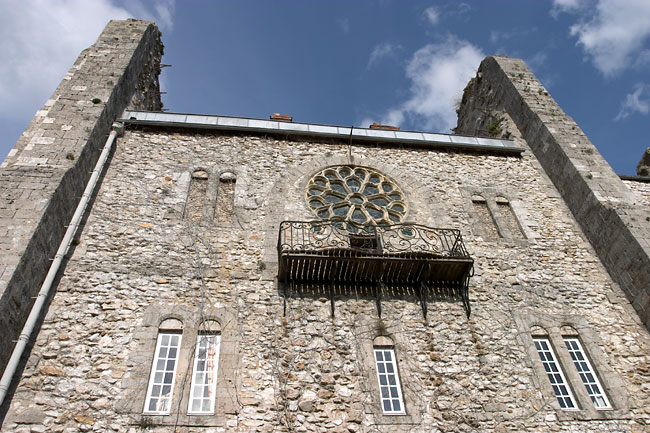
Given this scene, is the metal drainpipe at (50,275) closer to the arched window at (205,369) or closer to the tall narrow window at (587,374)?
the arched window at (205,369)

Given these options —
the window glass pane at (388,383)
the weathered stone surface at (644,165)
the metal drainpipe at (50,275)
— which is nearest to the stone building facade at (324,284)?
the window glass pane at (388,383)

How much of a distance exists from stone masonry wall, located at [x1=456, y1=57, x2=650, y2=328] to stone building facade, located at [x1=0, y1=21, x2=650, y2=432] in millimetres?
62

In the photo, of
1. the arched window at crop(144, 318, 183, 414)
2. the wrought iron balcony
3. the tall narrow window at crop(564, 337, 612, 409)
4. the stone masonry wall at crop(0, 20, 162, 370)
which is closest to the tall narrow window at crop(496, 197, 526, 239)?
the wrought iron balcony

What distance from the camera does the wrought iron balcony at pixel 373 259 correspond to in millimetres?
9117

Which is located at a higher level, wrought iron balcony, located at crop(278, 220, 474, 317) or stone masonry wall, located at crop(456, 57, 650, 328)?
stone masonry wall, located at crop(456, 57, 650, 328)

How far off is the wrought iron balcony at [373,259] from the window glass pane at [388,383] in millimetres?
1001

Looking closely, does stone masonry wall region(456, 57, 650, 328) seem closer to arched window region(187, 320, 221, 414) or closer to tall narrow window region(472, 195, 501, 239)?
tall narrow window region(472, 195, 501, 239)

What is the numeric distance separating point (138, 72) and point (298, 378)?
1047cm

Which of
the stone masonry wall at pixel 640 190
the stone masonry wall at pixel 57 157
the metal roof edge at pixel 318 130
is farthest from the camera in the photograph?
the metal roof edge at pixel 318 130

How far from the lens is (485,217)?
38.4ft

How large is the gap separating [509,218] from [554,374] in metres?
4.11

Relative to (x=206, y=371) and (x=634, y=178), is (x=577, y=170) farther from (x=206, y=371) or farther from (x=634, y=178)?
(x=206, y=371)

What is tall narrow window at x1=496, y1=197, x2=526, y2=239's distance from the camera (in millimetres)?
11375

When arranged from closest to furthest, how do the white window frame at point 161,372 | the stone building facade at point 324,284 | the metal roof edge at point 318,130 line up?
the white window frame at point 161,372, the stone building facade at point 324,284, the metal roof edge at point 318,130
